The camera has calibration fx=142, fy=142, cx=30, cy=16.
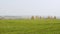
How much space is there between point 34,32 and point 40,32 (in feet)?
0.39

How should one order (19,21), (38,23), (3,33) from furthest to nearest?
(19,21), (38,23), (3,33)

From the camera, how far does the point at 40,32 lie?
9.00ft

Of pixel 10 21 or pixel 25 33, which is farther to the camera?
pixel 10 21

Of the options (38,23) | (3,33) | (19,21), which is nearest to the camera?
(3,33)

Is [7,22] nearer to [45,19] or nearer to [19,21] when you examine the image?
[19,21]

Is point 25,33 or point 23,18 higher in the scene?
point 23,18

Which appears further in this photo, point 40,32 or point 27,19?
point 27,19

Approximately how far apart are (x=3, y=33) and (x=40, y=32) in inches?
27.7

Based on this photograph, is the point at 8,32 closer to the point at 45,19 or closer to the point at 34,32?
the point at 34,32

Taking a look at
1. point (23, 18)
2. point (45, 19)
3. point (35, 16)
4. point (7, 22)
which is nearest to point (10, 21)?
point (7, 22)

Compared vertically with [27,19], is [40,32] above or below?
below

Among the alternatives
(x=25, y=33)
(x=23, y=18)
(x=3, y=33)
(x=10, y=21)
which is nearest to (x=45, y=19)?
(x=23, y=18)

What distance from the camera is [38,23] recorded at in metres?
3.56

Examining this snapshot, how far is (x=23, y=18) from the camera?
12.4 ft
